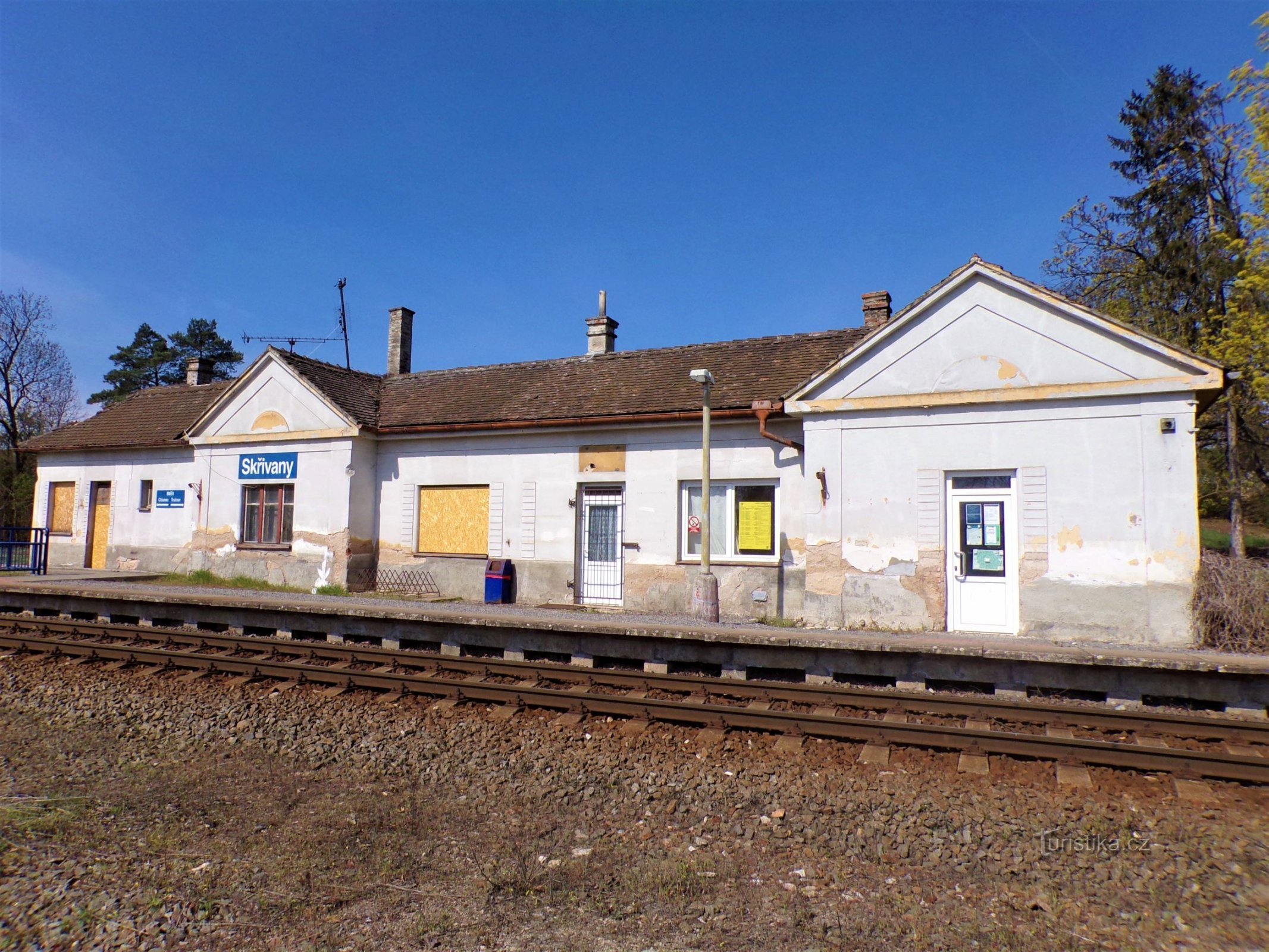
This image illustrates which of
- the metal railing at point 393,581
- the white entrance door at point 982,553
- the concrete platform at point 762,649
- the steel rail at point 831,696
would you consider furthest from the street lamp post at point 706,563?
the metal railing at point 393,581

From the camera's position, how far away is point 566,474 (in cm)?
1598

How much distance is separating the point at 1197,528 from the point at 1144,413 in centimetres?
179

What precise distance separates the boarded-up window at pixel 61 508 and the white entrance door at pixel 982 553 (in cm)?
2409

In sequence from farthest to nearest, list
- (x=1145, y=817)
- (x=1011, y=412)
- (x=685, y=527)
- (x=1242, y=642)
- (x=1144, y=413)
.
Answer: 1. (x=685, y=527)
2. (x=1011, y=412)
3. (x=1144, y=413)
4. (x=1242, y=642)
5. (x=1145, y=817)

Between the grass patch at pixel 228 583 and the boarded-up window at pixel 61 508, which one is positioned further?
the boarded-up window at pixel 61 508

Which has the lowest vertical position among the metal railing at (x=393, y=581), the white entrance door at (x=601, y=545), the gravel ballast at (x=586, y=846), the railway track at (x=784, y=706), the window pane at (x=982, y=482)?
the gravel ballast at (x=586, y=846)

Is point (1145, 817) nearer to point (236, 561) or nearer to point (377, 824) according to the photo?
point (377, 824)

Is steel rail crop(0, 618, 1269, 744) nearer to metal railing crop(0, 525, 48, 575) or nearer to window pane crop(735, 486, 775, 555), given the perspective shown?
window pane crop(735, 486, 775, 555)

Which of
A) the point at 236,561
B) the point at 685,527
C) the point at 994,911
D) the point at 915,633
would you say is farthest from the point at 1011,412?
the point at 236,561

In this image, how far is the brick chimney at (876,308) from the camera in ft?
51.6

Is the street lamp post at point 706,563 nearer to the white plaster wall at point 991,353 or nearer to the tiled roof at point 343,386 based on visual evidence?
the white plaster wall at point 991,353

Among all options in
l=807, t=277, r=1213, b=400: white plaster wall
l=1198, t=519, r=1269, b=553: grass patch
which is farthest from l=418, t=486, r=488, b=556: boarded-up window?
l=1198, t=519, r=1269, b=553: grass patch

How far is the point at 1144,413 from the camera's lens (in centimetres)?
1122

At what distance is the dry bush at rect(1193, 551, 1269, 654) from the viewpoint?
1045 cm
